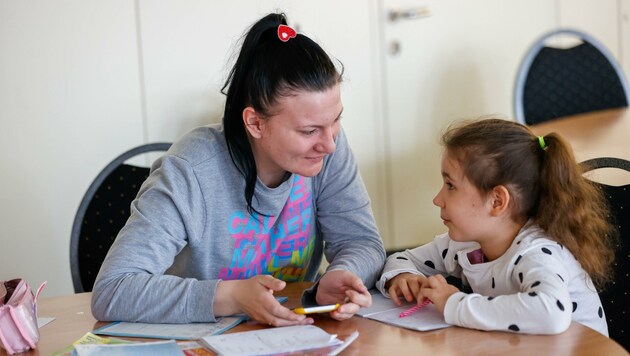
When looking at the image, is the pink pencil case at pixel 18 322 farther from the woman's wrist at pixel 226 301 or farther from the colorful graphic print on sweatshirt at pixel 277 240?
the colorful graphic print on sweatshirt at pixel 277 240

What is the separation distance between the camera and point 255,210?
179 centimetres

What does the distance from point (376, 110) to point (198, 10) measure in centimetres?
97

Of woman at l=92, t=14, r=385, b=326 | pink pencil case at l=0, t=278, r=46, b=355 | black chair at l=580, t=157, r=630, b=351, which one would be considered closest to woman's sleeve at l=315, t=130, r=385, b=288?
woman at l=92, t=14, r=385, b=326

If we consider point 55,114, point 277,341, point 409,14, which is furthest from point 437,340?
point 409,14

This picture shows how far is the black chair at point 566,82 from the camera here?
3.85 m

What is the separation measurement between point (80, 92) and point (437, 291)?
199 centimetres

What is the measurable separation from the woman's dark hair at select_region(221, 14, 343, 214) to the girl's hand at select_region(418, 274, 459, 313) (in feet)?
1.37

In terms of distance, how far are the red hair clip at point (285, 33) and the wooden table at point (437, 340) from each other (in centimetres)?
54

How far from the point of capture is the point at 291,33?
1715 mm

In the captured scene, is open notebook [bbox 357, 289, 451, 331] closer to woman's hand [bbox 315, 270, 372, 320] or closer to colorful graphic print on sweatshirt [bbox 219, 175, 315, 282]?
woman's hand [bbox 315, 270, 372, 320]

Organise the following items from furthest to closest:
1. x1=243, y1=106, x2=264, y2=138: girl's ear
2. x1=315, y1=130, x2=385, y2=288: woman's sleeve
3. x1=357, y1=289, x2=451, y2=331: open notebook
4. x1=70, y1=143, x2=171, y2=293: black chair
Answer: x1=70, y1=143, x2=171, y2=293: black chair → x1=315, y1=130, x2=385, y2=288: woman's sleeve → x1=243, y1=106, x2=264, y2=138: girl's ear → x1=357, y1=289, x2=451, y2=331: open notebook

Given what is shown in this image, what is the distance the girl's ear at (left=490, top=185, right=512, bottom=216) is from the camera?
5.34ft

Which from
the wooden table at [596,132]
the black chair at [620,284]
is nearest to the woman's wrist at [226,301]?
the black chair at [620,284]

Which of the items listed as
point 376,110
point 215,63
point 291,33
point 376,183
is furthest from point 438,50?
point 291,33
